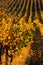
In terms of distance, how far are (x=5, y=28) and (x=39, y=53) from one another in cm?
249

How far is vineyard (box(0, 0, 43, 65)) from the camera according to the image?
731 cm

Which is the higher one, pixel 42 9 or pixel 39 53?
pixel 42 9

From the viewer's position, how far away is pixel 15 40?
8242mm

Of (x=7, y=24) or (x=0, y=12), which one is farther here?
(x=0, y=12)

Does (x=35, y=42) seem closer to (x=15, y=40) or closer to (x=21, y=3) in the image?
(x=15, y=40)

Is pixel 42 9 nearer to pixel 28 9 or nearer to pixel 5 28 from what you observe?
pixel 28 9

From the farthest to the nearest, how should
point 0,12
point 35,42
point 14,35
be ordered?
point 0,12
point 14,35
point 35,42

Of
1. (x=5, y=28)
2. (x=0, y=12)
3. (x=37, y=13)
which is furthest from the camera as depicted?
(x=0, y=12)

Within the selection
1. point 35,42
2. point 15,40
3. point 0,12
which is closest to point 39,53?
point 35,42

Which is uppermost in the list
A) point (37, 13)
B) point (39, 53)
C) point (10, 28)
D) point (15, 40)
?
point (37, 13)

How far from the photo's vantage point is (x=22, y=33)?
8.55 meters

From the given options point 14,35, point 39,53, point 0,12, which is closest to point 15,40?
point 14,35

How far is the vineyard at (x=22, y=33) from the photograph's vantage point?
7.31 meters

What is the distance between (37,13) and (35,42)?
8.03ft
